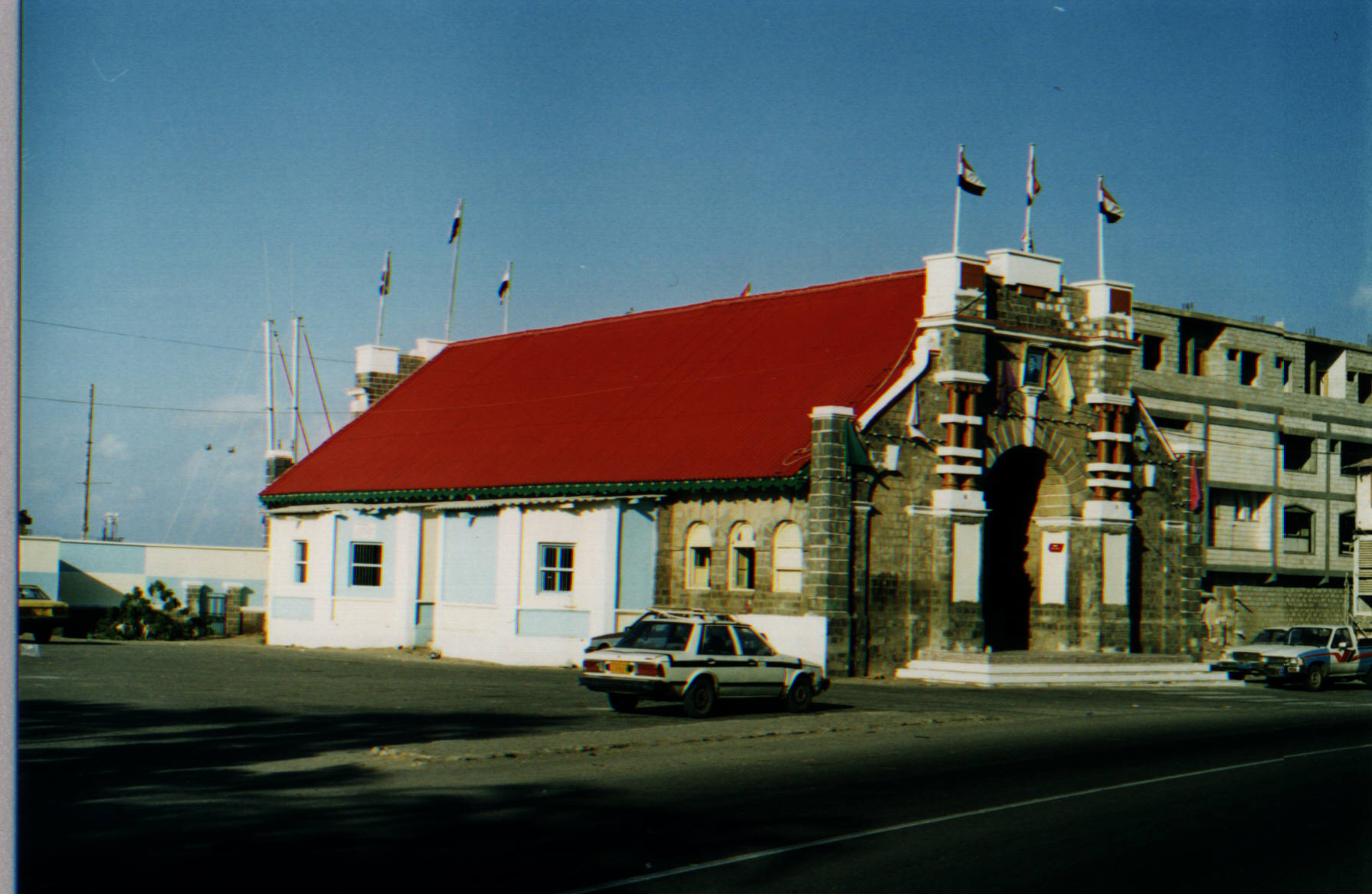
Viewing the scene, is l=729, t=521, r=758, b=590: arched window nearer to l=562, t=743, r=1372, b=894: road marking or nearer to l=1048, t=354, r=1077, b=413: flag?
l=1048, t=354, r=1077, b=413: flag

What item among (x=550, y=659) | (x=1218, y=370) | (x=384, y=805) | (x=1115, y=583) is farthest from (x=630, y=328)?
(x=384, y=805)

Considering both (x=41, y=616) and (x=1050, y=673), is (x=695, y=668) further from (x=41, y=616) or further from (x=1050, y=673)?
(x=41, y=616)

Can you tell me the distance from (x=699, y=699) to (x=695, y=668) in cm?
50

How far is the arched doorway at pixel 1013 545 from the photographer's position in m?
35.5

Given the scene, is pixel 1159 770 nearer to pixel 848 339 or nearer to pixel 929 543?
pixel 929 543

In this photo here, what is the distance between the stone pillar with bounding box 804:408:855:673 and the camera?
1162 inches

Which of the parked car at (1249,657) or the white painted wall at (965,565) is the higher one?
the white painted wall at (965,565)

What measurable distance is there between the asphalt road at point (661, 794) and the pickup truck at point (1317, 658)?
29.9ft

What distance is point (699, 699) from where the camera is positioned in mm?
20078

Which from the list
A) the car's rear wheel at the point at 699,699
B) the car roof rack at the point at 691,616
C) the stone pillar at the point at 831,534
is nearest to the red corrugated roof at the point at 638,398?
the stone pillar at the point at 831,534

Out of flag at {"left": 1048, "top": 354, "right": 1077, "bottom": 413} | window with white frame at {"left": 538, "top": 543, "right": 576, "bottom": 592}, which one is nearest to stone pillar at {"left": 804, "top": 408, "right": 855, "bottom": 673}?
window with white frame at {"left": 538, "top": 543, "right": 576, "bottom": 592}

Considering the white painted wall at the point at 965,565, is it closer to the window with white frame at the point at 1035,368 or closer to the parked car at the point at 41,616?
the window with white frame at the point at 1035,368

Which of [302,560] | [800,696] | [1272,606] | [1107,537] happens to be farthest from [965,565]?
[1272,606]

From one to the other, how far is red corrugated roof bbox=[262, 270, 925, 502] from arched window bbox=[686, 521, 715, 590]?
166cm
